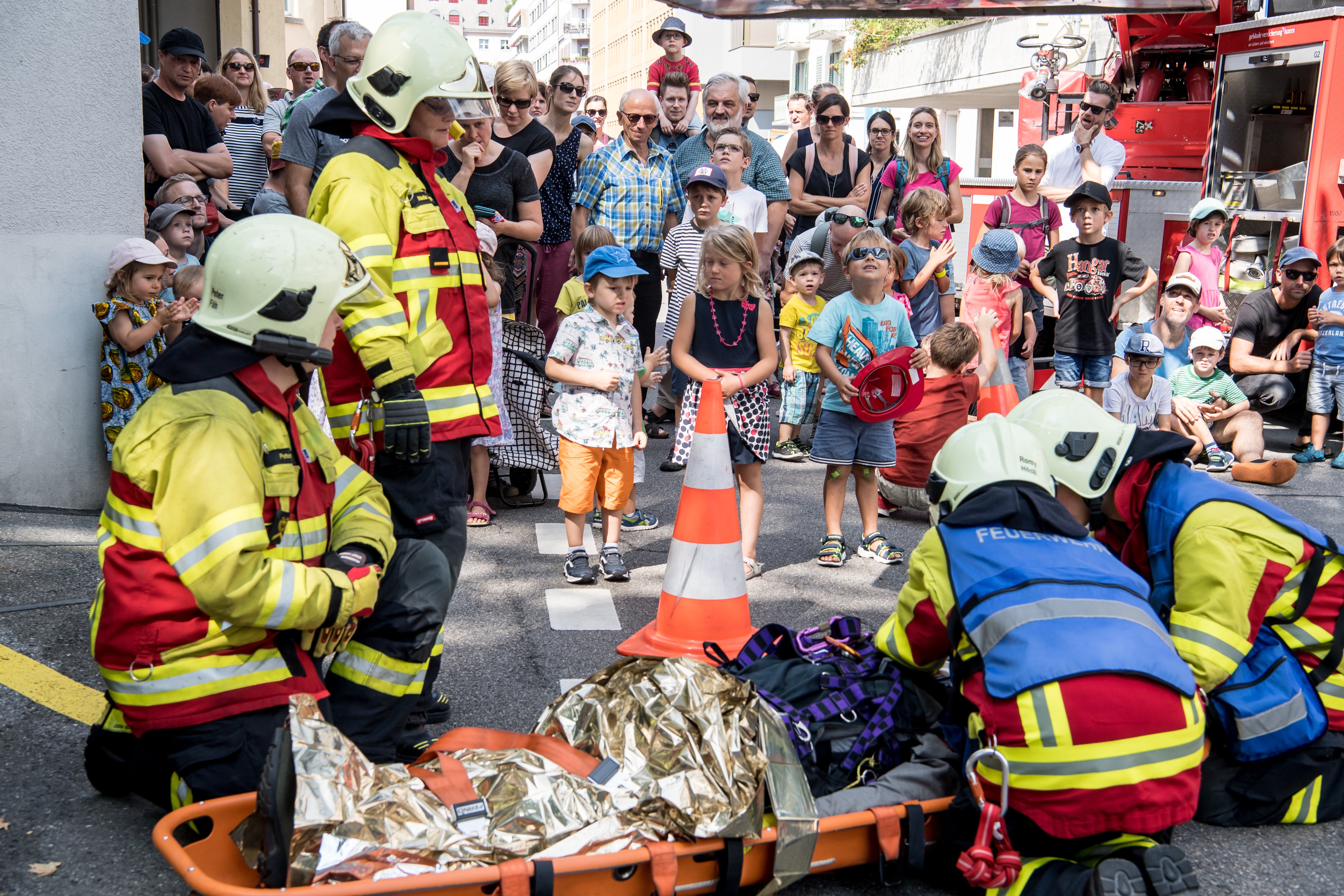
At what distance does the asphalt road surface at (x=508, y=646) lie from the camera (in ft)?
9.89

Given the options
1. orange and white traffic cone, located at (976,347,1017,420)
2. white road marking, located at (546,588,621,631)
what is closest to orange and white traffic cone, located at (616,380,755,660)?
white road marking, located at (546,588,621,631)

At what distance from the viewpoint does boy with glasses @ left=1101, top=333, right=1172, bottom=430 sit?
7.71m

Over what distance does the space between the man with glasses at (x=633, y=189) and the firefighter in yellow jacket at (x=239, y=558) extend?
180 inches

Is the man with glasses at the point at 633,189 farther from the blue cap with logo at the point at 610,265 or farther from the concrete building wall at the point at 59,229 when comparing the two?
the concrete building wall at the point at 59,229

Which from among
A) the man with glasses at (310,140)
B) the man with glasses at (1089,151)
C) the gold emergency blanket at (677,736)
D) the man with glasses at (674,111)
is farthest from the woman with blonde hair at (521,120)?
the man with glasses at (1089,151)

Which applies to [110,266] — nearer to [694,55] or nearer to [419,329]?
[419,329]

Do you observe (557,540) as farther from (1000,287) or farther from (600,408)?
(1000,287)

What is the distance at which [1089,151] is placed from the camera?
10.7 m

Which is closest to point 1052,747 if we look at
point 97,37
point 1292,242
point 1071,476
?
point 1071,476

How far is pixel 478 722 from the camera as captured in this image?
12.5 ft

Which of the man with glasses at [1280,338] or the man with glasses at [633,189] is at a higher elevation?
the man with glasses at [633,189]

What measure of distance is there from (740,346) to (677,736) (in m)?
2.91

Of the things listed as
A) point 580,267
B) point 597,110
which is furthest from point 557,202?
point 597,110

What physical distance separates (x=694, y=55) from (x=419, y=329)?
66.4 metres
